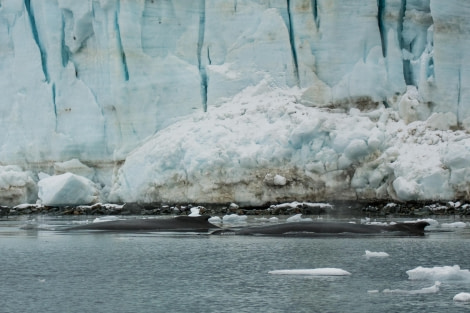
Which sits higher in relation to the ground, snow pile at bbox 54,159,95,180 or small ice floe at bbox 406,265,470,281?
snow pile at bbox 54,159,95,180

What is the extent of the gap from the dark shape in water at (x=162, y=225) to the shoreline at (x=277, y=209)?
6408mm

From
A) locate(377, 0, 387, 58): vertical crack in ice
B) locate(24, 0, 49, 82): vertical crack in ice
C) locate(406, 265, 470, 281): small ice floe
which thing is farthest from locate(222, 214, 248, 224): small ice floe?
locate(24, 0, 49, 82): vertical crack in ice

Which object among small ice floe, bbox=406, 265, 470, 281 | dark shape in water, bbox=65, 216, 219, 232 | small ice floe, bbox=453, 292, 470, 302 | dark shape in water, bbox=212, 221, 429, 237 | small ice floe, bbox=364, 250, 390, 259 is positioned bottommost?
small ice floe, bbox=453, 292, 470, 302

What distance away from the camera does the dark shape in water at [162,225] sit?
18.5 m

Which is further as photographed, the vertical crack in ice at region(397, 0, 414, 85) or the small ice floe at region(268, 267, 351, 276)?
the vertical crack in ice at region(397, 0, 414, 85)

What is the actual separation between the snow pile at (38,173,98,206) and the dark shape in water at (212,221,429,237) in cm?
1214

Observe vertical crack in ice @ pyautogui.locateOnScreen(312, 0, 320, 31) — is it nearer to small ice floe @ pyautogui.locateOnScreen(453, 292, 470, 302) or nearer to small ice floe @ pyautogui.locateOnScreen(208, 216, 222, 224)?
small ice floe @ pyautogui.locateOnScreen(208, 216, 222, 224)

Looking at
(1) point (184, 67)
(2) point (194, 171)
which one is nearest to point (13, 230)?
(2) point (194, 171)

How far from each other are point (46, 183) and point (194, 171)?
→ 17.5 feet

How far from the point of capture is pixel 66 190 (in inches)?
1113

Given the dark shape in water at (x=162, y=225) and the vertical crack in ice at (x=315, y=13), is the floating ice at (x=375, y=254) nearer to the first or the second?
the dark shape in water at (x=162, y=225)

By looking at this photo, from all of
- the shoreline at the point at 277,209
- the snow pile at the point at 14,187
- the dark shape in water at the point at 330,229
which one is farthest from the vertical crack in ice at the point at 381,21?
the snow pile at the point at 14,187

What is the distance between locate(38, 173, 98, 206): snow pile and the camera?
28.2 m

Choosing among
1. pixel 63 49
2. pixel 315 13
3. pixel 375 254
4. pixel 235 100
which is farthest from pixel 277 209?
pixel 375 254
